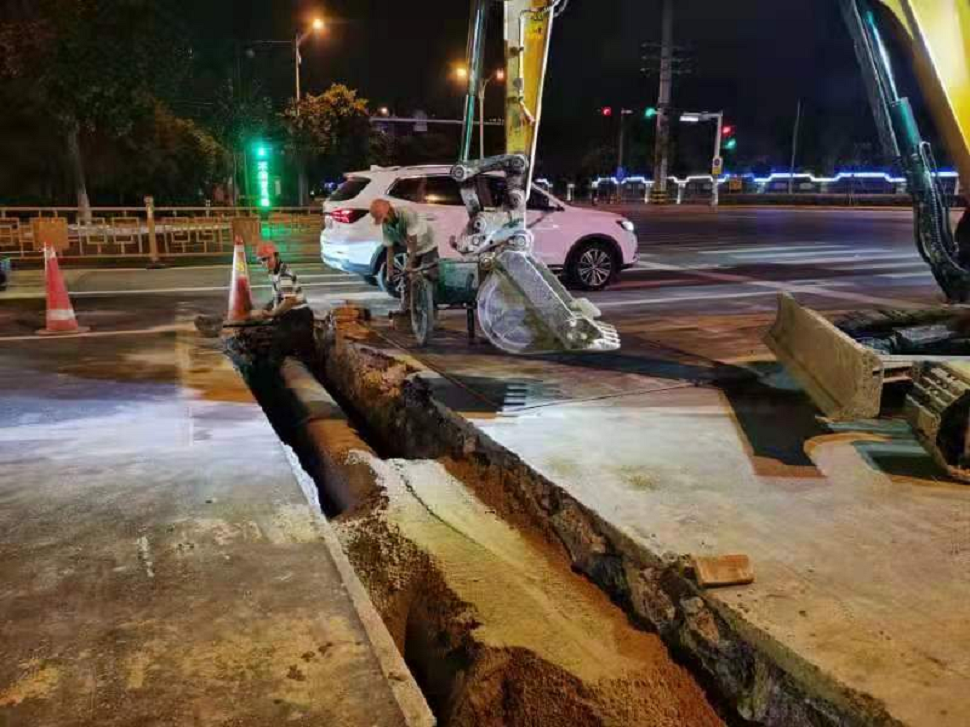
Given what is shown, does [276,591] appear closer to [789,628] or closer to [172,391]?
[789,628]

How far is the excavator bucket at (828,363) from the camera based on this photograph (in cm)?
512

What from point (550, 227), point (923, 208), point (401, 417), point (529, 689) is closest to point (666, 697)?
point (529, 689)

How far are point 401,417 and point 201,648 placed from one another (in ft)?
13.3

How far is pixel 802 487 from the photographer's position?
4910 millimetres

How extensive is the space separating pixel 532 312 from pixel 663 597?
3.48 metres

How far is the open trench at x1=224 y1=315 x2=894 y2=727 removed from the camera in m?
3.41

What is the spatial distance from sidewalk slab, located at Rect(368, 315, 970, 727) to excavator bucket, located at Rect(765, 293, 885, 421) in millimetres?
323

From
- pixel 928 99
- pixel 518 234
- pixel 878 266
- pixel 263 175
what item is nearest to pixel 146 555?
pixel 518 234

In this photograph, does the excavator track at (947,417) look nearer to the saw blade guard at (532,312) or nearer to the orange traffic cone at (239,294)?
the saw blade guard at (532,312)

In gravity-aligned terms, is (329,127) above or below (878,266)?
above

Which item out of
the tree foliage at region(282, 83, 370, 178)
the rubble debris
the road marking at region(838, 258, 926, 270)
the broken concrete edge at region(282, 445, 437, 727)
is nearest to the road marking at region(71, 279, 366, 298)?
the road marking at region(838, 258, 926, 270)

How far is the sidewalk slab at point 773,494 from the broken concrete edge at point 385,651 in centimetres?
131

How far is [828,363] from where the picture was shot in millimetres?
5840

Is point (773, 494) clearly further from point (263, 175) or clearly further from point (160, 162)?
point (160, 162)
